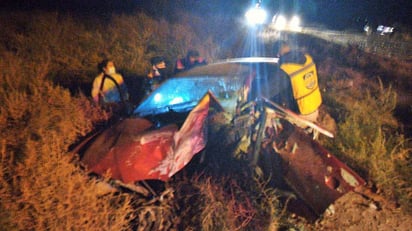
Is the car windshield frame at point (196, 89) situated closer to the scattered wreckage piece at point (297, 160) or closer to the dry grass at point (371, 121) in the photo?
the scattered wreckage piece at point (297, 160)

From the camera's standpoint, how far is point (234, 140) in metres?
3.25

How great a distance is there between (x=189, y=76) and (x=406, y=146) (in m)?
3.12

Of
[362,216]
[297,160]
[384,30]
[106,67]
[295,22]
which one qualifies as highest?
[106,67]

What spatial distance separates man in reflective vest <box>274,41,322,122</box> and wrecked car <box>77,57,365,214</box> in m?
0.48

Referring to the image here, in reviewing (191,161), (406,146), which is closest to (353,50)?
(406,146)

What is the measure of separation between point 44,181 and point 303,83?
3276mm

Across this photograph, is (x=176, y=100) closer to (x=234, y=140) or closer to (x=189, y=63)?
(x=234, y=140)

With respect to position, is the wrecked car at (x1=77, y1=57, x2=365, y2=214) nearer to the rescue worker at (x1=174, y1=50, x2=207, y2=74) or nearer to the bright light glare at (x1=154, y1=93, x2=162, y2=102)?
the bright light glare at (x1=154, y1=93, x2=162, y2=102)

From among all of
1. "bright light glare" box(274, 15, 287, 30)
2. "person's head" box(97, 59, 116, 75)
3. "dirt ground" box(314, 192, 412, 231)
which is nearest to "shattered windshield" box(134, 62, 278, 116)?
"person's head" box(97, 59, 116, 75)

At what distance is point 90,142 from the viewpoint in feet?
9.43

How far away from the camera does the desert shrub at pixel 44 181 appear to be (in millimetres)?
2043

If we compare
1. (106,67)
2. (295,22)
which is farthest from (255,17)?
(106,67)

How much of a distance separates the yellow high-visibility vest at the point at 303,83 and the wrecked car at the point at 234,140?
18.9 inches

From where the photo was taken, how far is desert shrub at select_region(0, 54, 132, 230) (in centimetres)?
204
